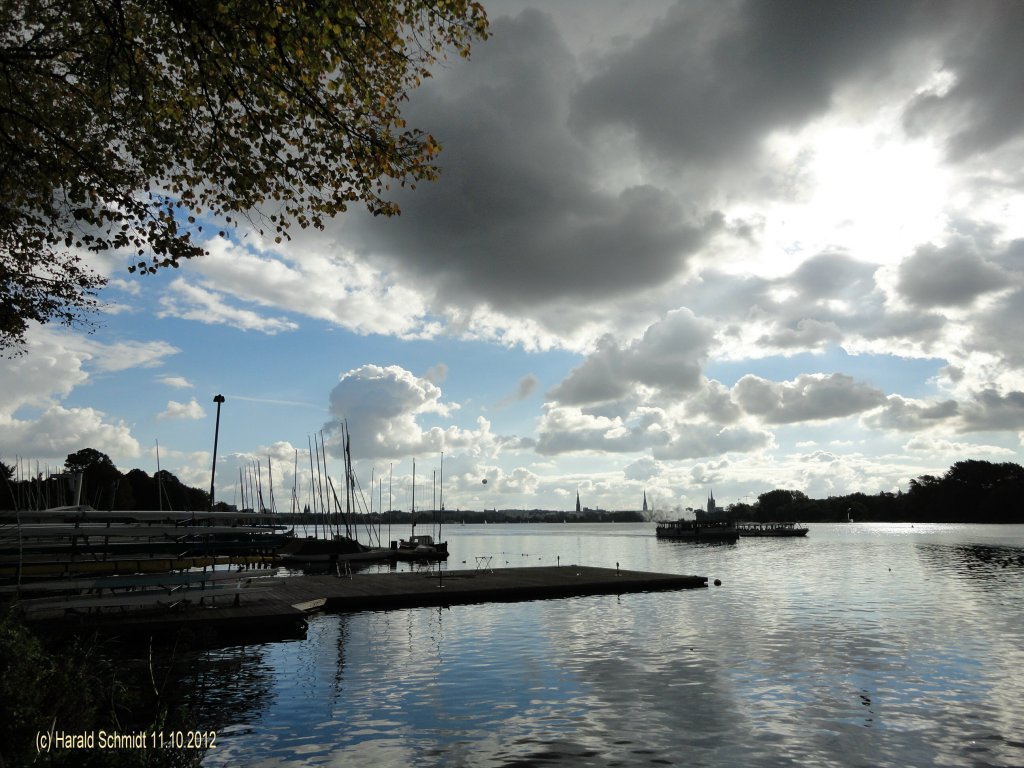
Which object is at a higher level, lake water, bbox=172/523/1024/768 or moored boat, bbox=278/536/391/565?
moored boat, bbox=278/536/391/565

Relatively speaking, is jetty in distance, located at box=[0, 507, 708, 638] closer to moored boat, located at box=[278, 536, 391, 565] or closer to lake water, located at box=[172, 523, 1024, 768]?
lake water, located at box=[172, 523, 1024, 768]

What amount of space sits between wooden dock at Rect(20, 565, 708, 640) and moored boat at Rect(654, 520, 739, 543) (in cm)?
11110

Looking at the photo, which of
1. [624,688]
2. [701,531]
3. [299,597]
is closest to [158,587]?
[299,597]

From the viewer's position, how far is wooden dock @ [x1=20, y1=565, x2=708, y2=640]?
83.6 ft

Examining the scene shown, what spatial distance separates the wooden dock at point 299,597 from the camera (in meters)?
25.5

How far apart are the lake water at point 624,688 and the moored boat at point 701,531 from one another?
11785 cm

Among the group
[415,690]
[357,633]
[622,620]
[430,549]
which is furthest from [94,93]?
[430,549]

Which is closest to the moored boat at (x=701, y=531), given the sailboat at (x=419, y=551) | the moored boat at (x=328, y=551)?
the sailboat at (x=419, y=551)

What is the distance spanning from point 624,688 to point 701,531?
141904mm

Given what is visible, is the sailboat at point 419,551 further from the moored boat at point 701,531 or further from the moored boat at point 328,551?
the moored boat at point 701,531

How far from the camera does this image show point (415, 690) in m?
21.0

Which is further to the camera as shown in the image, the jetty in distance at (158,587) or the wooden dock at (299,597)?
the wooden dock at (299,597)

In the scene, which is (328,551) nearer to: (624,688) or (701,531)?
(624,688)

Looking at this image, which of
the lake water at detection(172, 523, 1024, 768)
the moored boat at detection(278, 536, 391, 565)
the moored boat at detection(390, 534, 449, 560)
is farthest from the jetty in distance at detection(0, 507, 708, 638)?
the moored boat at detection(390, 534, 449, 560)
